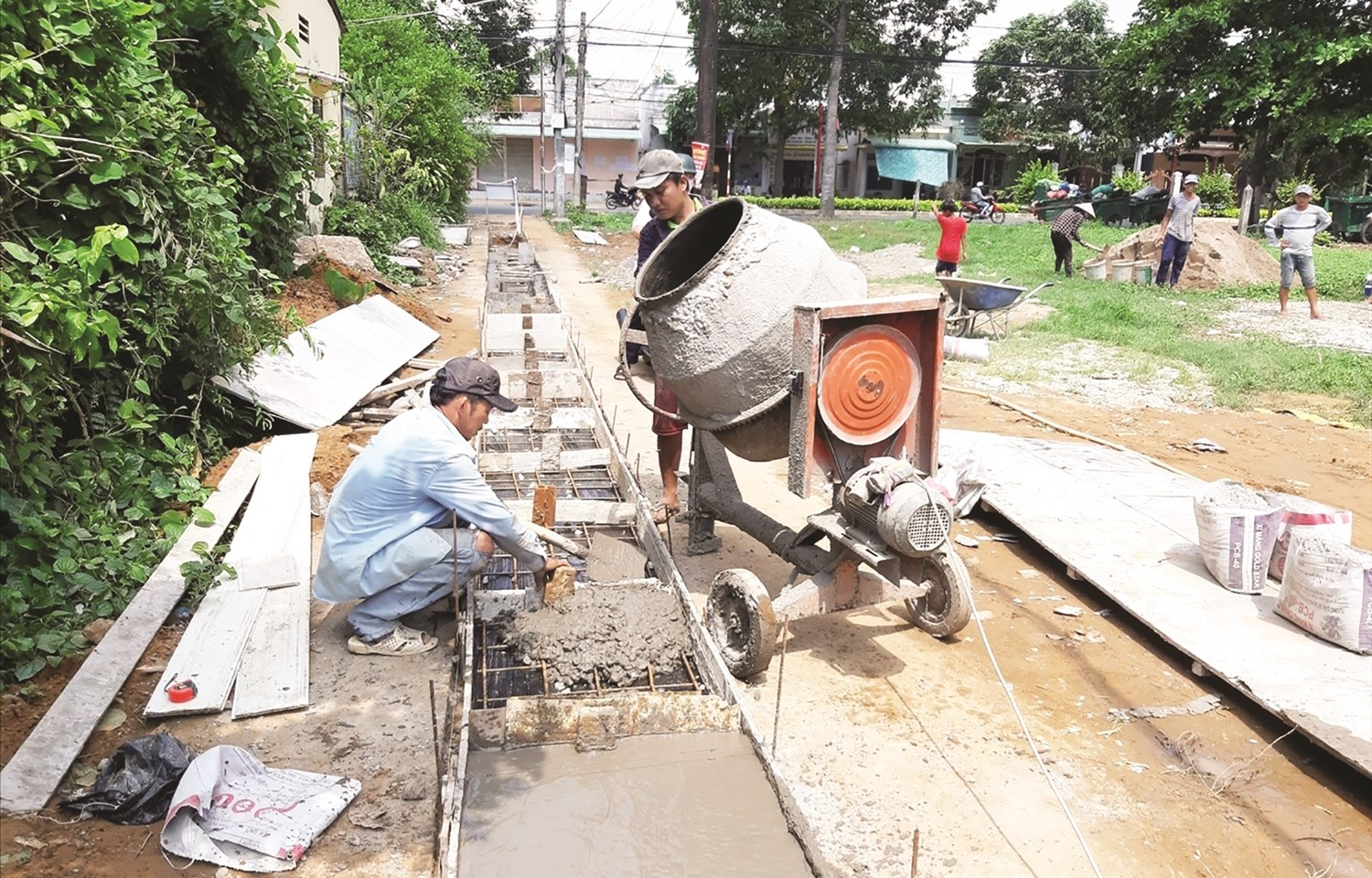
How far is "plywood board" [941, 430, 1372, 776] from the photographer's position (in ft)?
11.6

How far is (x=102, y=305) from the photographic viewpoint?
433 cm

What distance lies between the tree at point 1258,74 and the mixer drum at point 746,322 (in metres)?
18.8

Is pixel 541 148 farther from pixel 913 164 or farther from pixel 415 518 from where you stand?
pixel 415 518

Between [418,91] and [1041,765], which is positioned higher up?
[418,91]

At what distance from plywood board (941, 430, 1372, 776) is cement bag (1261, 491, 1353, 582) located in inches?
7.8

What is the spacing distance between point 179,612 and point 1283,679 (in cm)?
453

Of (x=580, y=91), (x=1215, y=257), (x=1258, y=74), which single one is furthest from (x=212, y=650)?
(x=580, y=91)

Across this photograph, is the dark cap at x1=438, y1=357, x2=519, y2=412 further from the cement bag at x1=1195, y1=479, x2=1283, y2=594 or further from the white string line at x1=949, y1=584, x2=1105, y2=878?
the cement bag at x1=1195, y1=479, x2=1283, y2=594

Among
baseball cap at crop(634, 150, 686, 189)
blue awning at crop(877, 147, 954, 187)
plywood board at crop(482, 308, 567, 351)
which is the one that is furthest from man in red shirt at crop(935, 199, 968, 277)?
blue awning at crop(877, 147, 954, 187)

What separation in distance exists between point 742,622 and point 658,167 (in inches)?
92.7

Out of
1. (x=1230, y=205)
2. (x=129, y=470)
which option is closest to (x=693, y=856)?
(x=129, y=470)

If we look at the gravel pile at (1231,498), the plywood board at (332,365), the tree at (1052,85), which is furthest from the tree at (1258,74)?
the plywood board at (332,365)

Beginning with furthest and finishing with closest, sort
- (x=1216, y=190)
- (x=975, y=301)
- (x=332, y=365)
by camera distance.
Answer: (x=1216, y=190) < (x=975, y=301) < (x=332, y=365)

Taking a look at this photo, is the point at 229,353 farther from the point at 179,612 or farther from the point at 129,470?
the point at 179,612
